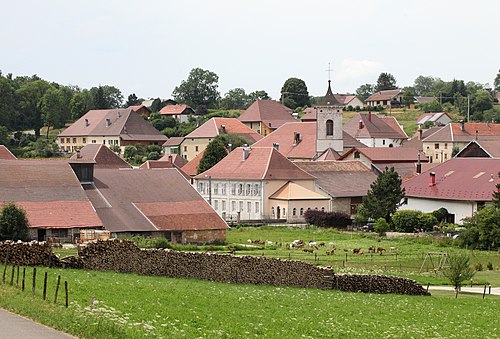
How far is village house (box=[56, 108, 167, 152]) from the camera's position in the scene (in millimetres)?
135000

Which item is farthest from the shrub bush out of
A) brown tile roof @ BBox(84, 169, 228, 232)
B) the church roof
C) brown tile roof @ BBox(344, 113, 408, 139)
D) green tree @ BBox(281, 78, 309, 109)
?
green tree @ BBox(281, 78, 309, 109)

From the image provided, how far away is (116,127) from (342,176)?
56.3 m

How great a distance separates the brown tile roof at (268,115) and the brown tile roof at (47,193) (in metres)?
87.9

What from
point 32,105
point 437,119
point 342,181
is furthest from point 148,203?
point 437,119

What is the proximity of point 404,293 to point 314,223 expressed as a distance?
3926cm

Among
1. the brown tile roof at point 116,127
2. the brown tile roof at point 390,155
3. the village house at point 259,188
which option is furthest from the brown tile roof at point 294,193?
the brown tile roof at point 116,127

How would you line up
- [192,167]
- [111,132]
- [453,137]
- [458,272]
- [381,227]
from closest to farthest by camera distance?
[458,272] → [381,227] → [192,167] → [453,137] → [111,132]

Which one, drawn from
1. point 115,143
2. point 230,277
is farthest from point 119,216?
point 115,143

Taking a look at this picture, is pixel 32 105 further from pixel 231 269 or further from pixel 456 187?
pixel 231 269

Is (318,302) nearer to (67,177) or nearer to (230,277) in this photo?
(230,277)

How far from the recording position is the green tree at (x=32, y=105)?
14225cm

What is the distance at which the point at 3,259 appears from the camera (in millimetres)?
33969

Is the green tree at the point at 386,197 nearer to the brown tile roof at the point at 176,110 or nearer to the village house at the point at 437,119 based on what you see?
the village house at the point at 437,119

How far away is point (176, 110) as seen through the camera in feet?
553
